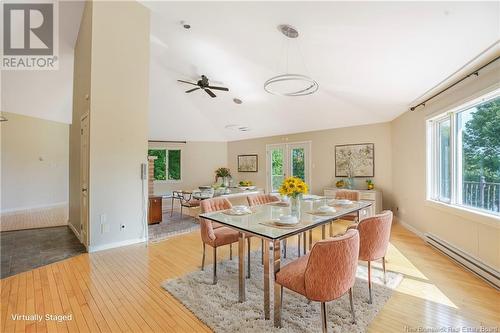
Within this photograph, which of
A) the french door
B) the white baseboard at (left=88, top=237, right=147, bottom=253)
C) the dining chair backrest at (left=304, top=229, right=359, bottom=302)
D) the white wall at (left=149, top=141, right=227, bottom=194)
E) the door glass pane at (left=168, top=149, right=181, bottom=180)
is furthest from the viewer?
the door glass pane at (left=168, top=149, right=181, bottom=180)

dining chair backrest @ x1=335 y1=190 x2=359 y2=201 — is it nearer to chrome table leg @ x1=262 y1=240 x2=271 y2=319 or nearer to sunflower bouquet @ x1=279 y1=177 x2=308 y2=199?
sunflower bouquet @ x1=279 y1=177 x2=308 y2=199

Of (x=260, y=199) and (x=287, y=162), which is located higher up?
(x=287, y=162)

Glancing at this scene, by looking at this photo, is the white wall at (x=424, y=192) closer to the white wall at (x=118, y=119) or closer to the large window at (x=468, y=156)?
the large window at (x=468, y=156)

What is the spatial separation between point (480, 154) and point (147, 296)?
4.35m

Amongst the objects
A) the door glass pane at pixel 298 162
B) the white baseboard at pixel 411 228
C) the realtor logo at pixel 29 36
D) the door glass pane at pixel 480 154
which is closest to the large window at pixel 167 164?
the realtor logo at pixel 29 36

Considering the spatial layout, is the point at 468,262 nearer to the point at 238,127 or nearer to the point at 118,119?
the point at 118,119

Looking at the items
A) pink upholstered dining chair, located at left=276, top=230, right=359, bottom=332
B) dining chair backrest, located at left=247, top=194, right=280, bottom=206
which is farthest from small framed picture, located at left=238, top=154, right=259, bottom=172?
pink upholstered dining chair, located at left=276, top=230, right=359, bottom=332

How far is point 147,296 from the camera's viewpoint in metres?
2.39

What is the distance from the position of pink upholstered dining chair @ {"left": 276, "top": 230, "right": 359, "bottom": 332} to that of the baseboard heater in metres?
2.09

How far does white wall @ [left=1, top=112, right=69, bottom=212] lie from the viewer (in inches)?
252

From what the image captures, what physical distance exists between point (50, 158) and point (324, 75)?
8273mm

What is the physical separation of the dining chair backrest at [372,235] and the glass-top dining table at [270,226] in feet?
1.03

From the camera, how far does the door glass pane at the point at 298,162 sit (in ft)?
24.2

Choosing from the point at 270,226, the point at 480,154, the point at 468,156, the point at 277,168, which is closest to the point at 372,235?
the point at 270,226
